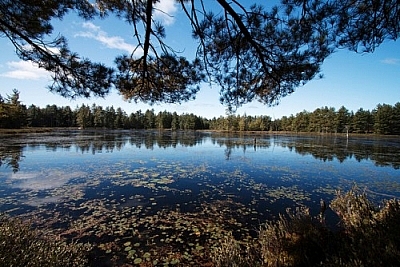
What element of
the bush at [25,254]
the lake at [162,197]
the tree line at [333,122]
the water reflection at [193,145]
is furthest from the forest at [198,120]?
the bush at [25,254]

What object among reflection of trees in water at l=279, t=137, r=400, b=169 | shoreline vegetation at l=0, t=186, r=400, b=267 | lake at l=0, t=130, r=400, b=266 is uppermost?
shoreline vegetation at l=0, t=186, r=400, b=267

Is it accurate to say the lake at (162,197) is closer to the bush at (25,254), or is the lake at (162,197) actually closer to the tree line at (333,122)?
the bush at (25,254)

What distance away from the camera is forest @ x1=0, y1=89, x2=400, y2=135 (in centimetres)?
6088

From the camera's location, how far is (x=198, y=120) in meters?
104

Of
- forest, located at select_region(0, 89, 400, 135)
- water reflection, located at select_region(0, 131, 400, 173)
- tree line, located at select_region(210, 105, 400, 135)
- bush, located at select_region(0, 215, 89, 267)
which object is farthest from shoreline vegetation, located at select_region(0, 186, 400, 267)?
tree line, located at select_region(210, 105, 400, 135)

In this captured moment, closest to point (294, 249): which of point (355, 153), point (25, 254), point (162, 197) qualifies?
point (25, 254)

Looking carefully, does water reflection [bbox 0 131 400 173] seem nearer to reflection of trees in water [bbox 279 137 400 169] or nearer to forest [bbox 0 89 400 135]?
reflection of trees in water [bbox 279 137 400 169]

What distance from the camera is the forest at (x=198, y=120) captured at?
60.9 metres

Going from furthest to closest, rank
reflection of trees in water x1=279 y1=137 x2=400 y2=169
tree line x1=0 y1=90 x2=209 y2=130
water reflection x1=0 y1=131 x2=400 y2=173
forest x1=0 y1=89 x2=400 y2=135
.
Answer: tree line x1=0 y1=90 x2=209 y2=130 → forest x1=0 y1=89 x2=400 y2=135 → water reflection x1=0 y1=131 x2=400 y2=173 → reflection of trees in water x1=279 y1=137 x2=400 y2=169

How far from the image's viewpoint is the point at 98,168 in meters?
13.2

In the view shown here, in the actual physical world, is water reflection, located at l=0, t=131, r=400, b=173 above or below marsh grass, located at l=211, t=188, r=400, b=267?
below

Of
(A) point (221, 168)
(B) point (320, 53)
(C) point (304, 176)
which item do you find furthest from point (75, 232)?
(C) point (304, 176)

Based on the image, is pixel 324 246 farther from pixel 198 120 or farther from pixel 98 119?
pixel 198 120

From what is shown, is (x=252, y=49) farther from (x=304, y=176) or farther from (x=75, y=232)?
(x=304, y=176)
